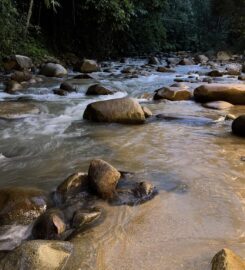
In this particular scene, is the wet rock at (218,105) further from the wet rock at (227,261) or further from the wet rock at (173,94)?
the wet rock at (227,261)

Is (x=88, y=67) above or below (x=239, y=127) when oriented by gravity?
below

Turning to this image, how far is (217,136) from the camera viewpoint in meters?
4.50

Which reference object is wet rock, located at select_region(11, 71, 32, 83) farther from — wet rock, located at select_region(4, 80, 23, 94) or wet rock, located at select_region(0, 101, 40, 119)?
wet rock, located at select_region(0, 101, 40, 119)

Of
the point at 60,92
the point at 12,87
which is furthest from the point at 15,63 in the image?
the point at 60,92

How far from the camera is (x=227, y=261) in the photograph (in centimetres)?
190

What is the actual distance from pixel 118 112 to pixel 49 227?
293 centimetres

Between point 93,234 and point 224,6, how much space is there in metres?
25.8

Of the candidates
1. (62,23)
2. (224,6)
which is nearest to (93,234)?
(62,23)

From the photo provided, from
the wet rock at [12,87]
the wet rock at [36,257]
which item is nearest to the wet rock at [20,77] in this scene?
the wet rock at [12,87]

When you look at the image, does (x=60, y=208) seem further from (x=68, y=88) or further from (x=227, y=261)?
(x=68, y=88)

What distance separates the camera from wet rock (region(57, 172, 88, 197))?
2820 mm

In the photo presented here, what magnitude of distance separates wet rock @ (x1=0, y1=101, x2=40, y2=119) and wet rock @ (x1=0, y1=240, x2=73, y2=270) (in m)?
3.66

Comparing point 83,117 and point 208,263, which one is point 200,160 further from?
point 83,117

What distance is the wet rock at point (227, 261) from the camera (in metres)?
1.87
